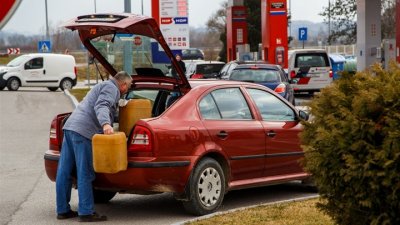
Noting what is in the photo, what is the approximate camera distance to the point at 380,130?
17.9ft

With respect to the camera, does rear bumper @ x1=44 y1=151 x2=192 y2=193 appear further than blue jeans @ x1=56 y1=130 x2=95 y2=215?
No

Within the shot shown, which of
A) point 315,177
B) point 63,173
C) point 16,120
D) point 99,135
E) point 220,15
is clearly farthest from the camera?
point 220,15

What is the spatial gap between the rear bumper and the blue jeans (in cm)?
18

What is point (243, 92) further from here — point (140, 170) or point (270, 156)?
point (140, 170)

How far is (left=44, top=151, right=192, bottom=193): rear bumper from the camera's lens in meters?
8.62

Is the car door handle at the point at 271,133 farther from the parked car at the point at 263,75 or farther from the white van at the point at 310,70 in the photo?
the white van at the point at 310,70

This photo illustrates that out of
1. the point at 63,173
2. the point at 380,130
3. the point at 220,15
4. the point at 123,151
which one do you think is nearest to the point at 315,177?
the point at 380,130

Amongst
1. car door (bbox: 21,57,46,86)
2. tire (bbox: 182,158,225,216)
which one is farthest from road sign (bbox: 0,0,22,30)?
car door (bbox: 21,57,46,86)

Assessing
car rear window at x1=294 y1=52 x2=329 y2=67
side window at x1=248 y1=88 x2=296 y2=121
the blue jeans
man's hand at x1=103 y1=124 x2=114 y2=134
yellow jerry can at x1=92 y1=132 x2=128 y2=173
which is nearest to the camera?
yellow jerry can at x1=92 y1=132 x2=128 y2=173

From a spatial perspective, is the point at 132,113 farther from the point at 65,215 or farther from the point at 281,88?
the point at 281,88

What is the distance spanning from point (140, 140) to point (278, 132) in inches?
77.8

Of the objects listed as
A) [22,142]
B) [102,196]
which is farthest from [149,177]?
[22,142]

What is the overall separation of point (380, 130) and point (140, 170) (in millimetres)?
3629

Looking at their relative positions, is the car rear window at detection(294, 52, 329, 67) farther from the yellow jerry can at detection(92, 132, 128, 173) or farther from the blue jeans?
the yellow jerry can at detection(92, 132, 128, 173)
